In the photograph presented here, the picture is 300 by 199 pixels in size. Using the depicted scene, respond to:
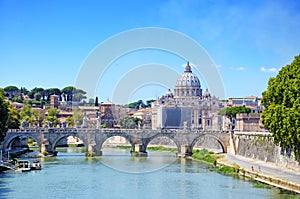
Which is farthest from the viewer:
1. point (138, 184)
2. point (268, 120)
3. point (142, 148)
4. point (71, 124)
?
point (71, 124)

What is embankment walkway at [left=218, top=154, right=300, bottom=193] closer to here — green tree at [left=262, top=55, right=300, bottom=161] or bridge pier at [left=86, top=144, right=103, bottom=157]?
green tree at [left=262, top=55, right=300, bottom=161]

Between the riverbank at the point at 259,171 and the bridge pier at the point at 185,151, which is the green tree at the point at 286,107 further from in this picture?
the bridge pier at the point at 185,151

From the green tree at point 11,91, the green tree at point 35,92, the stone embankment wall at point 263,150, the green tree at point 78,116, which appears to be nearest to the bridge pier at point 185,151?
the stone embankment wall at point 263,150

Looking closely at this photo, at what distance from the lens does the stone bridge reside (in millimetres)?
39406

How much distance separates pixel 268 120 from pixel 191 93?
5913cm

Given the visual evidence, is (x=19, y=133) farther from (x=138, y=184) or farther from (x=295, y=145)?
(x=295, y=145)

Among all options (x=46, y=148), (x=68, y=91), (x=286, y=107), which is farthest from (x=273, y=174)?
(x=68, y=91)

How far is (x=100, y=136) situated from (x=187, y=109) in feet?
108

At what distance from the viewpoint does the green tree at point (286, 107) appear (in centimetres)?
2300

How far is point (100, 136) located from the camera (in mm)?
41250

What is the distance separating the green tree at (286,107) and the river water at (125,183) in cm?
253

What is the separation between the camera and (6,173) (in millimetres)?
26844

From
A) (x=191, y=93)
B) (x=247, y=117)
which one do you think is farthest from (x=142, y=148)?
(x=191, y=93)

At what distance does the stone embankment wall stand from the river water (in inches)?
96.7
